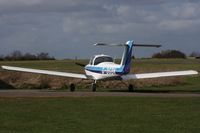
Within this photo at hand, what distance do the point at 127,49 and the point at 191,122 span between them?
62.1 ft

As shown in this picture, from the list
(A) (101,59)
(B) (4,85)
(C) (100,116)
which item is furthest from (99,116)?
(B) (4,85)

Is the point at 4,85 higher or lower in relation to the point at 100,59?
lower

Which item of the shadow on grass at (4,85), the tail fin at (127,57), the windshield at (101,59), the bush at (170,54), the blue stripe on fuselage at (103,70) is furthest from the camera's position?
the bush at (170,54)

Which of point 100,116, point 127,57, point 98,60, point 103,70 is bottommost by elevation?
point 100,116

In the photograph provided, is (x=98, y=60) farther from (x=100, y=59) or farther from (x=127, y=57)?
(x=127, y=57)

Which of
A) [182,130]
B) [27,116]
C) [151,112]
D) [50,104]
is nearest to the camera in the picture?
[182,130]

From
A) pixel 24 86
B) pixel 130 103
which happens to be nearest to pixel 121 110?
pixel 130 103

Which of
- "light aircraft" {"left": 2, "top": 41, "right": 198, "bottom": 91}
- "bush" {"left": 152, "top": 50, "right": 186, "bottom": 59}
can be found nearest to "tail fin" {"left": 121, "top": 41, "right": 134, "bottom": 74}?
"light aircraft" {"left": 2, "top": 41, "right": 198, "bottom": 91}

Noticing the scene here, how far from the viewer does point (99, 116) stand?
57.6 feet

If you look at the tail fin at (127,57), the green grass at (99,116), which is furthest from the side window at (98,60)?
the green grass at (99,116)

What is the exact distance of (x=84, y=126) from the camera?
1506 centimetres

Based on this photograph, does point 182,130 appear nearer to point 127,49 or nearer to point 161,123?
point 161,123

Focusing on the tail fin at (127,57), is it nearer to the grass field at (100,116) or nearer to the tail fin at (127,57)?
the tail fin at (127,57)

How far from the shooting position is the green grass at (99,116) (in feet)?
48.1
